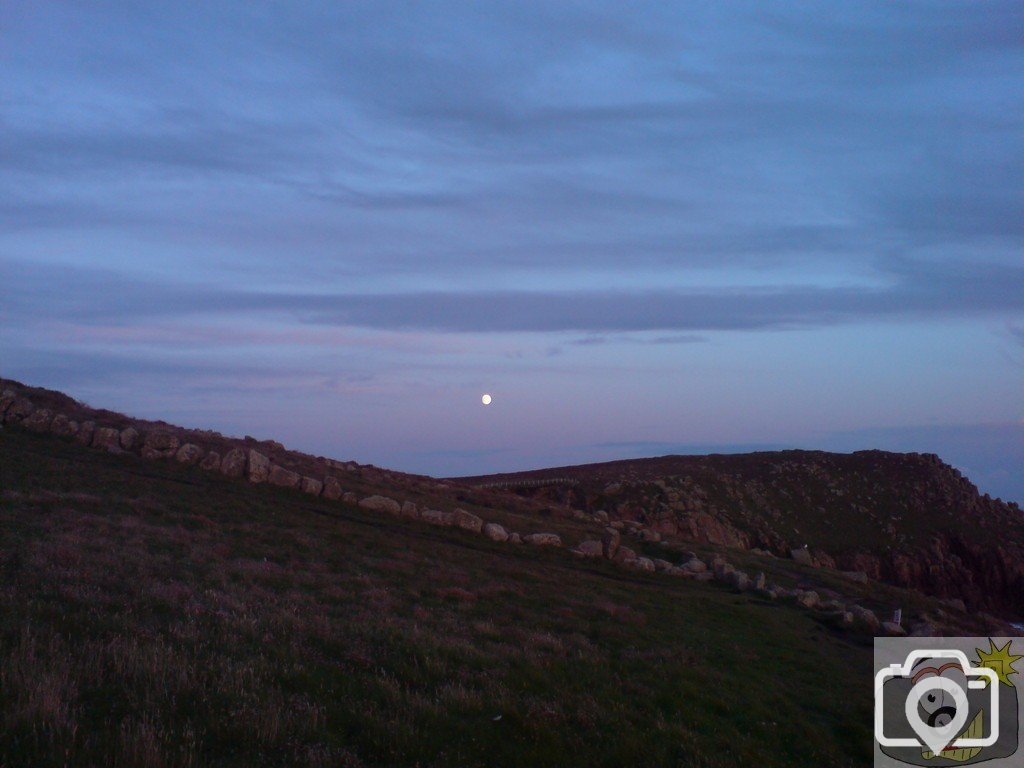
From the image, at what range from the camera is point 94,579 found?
1336 cm

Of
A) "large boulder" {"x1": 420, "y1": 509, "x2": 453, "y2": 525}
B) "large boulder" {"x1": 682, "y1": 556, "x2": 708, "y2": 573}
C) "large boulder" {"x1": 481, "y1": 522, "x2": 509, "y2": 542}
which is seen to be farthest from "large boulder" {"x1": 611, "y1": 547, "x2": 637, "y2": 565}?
"large boulder" {"x1": 420, "y1": 509, "x2": 453, "y2": 525}

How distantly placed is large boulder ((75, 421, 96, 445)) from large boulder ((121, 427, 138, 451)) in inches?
49.9

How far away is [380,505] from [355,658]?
2071cm

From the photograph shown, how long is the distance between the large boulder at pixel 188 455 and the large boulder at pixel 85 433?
3779 millimetres

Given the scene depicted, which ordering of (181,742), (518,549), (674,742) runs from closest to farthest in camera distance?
(181,742)
(674,742)
(518,549)

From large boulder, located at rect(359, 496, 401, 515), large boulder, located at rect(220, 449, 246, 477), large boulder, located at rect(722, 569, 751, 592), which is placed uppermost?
large boulder, located at rect(220, 449, 246, 477)

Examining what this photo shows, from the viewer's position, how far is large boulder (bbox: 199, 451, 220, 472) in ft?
105

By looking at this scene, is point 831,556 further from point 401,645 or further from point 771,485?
point 401,645

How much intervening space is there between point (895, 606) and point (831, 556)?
23.5 metres

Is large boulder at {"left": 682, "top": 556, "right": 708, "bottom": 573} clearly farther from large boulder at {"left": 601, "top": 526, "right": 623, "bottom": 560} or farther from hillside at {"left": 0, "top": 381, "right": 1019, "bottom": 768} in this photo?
large boulder at {"left": 601, "top": 526, "right": 623, "bottom": 560}

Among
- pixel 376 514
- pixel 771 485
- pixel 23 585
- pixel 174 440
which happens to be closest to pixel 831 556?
pixel 771 485

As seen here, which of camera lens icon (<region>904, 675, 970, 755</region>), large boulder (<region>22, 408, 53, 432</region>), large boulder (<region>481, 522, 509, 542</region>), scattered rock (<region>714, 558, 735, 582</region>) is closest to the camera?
camera lens icon (<region>904, 675, 970, 755</region>)

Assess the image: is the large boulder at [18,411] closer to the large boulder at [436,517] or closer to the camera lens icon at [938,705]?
the large boulder at [436,517]

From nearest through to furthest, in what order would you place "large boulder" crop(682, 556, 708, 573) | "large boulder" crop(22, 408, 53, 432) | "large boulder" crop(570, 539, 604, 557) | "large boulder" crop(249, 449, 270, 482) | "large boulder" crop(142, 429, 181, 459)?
1. "large boulder" crop(570, 539, 604, 557)
2. "large boulder" crop(682, 556, 708, 573)
3. "large boulder" crop(249, 449, 270, 482)
4. "large boulder" crop(142, 429, 181, 459)
5. "large boulder" crop(22, 408, 53, 432)
